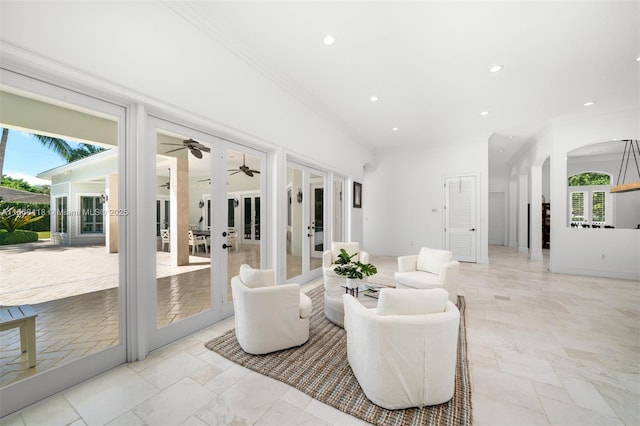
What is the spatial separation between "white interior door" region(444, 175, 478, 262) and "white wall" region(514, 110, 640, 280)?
1.61 meters

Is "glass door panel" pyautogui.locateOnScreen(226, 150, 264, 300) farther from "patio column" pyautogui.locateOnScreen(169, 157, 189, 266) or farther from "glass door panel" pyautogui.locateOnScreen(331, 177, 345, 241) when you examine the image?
"glass door panel" pyautogui.locateOnScreen(331, 177, 345, 241)

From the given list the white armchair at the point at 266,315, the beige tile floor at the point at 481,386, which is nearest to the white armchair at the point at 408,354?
the beige tile floor at the point at 481,386

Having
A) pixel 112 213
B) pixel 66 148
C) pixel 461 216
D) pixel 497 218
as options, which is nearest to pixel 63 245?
pixel 112 213

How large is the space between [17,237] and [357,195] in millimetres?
6206

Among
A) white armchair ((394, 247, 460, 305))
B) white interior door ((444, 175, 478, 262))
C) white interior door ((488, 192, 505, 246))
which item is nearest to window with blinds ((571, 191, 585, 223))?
white interior door ((488, 192, 505, 246))

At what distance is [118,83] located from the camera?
6.66 ft

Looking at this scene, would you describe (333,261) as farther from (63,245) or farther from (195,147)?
(63,245)

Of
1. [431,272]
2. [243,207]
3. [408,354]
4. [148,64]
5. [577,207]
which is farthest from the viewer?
[577,207]

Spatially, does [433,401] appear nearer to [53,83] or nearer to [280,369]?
[280,369]

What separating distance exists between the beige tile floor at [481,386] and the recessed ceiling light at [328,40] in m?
3.56

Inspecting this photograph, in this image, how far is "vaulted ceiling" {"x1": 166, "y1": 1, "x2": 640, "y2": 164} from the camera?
8.39 ft

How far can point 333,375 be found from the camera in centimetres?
204

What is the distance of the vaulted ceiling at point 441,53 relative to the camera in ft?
8.39

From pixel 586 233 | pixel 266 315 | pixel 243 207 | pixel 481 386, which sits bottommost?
pixel 481 386
